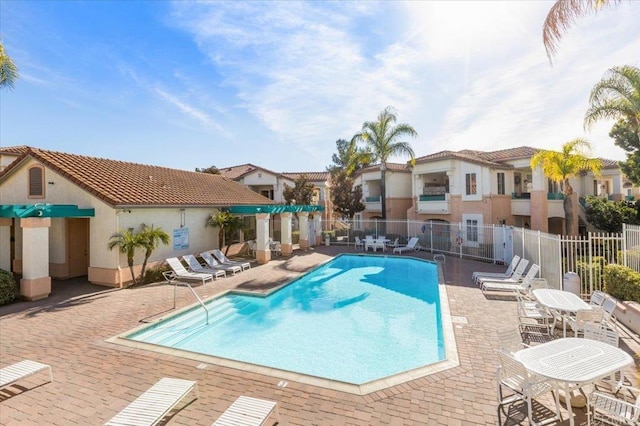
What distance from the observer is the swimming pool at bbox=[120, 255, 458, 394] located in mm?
8617

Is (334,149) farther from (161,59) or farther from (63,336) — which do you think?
(63,336)

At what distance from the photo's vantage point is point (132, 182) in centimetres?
1859

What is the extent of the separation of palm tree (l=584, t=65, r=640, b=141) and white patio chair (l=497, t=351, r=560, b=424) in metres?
18.8

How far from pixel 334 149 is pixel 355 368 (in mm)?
59999

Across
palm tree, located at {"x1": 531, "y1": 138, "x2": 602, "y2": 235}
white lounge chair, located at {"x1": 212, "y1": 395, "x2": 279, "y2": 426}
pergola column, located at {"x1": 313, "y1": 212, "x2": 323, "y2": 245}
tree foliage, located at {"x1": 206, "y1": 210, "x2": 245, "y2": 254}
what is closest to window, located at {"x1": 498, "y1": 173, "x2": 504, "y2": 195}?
palm tree, located at {"x1": 531, "y1": 138, "x2": 602, "y2": 235}

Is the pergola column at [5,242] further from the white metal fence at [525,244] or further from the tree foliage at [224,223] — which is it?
the white metal fence at [525,244]

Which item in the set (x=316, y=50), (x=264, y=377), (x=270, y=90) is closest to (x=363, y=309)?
(x=264, y=377)

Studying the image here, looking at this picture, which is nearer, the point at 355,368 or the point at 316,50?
the point at 355,368

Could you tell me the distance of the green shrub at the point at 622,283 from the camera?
959 cm

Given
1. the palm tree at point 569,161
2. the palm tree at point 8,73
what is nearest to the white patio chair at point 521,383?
the palm tree at point 569,161

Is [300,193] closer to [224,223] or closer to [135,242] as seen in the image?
[224,223]

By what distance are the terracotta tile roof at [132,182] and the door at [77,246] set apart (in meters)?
2.80

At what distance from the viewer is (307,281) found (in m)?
17.4

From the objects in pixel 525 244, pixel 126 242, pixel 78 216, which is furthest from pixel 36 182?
pixel 525 244
